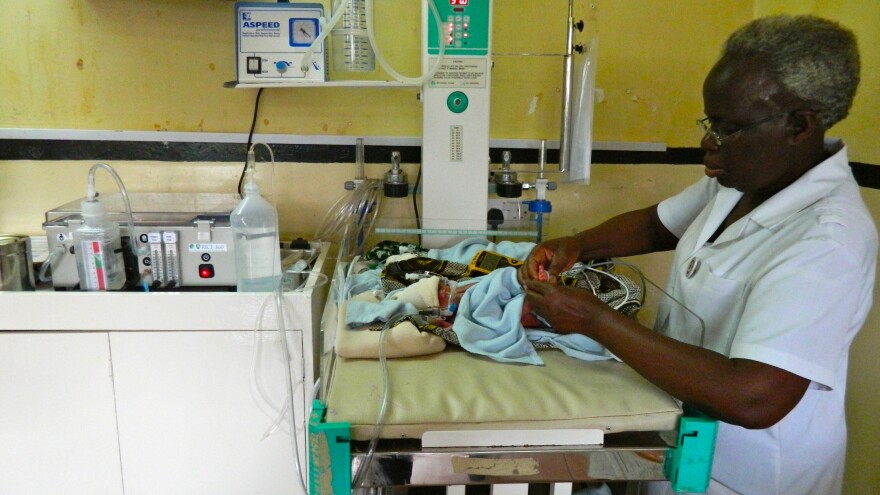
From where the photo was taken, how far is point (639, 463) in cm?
86

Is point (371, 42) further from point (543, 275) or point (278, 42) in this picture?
point (543, 275)

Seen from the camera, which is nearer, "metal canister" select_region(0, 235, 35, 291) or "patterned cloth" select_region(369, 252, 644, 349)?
"patterned cloth" select_region(369, 252, 644, 349)

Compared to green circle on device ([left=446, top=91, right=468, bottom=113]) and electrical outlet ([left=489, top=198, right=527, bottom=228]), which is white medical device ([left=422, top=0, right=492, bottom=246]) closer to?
green circle on device ([left=446, top=91, right=468, bottom=113])

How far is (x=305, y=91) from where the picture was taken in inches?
71.2

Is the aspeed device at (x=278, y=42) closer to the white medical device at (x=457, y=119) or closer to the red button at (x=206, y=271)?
the white medical device at (x=457, y=119)

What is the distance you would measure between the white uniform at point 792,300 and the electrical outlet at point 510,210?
638mm

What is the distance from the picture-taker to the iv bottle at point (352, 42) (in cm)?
158

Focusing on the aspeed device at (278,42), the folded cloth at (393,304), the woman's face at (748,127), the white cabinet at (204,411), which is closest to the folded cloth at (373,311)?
the folded cloth at (393,304)

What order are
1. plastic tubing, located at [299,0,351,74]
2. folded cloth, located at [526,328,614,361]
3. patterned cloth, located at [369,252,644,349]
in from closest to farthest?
folded cloth, located at [526,328,614,361], patterned cloth, located at [369,252,644,349], plastic tubing, located at [299,0,351,74]

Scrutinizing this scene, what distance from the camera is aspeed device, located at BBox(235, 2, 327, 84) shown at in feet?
5.24

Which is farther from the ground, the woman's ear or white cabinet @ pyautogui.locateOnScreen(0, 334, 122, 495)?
the woman's ear

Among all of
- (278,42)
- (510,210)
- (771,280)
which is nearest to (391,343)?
(771,280)

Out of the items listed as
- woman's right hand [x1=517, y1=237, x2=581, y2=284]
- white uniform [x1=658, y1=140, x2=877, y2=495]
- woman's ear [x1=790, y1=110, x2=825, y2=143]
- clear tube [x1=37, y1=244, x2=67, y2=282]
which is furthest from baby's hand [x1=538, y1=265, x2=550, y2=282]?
clear tube [x1=37, y1=244, x2=67, y2=282]

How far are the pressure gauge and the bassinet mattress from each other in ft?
3.32
